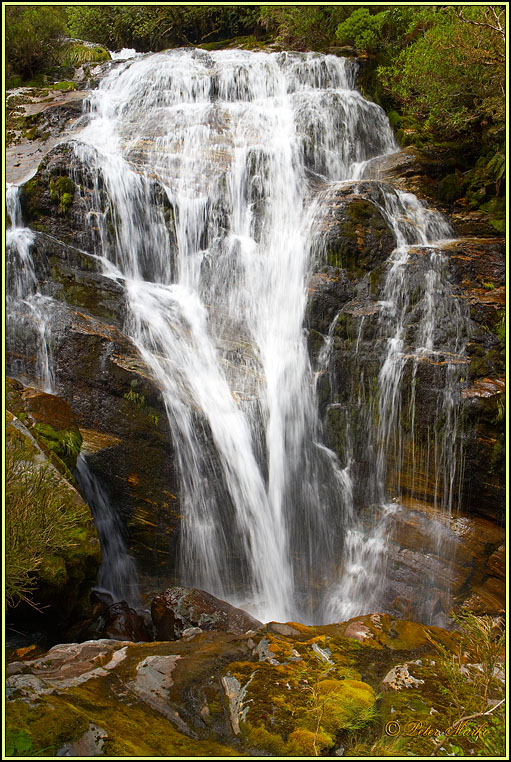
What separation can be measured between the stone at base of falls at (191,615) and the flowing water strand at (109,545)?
127 centimetres

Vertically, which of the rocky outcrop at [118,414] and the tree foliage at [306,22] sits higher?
the tree foliage at [306,22]

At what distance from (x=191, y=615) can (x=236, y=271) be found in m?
8.48

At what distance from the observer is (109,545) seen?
28.2 feet

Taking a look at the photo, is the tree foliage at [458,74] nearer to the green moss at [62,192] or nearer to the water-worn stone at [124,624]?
the green moss at [62,192]

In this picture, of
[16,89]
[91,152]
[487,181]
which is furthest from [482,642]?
[16,89]

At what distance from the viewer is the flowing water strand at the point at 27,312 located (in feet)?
29.9

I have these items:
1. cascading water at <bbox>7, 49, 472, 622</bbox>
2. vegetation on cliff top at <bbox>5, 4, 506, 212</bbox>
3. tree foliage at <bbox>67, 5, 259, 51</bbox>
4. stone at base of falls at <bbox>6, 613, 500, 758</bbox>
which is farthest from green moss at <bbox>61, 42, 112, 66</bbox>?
stone at base of falls at <bbox>6, 613, 500, 758</bbox>

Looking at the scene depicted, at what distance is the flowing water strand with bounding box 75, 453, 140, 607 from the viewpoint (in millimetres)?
8445

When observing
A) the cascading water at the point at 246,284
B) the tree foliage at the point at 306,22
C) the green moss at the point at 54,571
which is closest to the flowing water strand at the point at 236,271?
the cascading water at the point at 246,284

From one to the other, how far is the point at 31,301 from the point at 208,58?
1499 centimetres

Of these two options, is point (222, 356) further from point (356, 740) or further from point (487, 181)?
point (487, 181)

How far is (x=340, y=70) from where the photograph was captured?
18.0 meters

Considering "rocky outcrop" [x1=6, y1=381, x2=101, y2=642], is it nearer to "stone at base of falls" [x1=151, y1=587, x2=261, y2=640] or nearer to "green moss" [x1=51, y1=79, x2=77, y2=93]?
"stone at base of falls" [x1=151, y1=587, x2=261, y2=640]

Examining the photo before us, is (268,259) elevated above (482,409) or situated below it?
above
